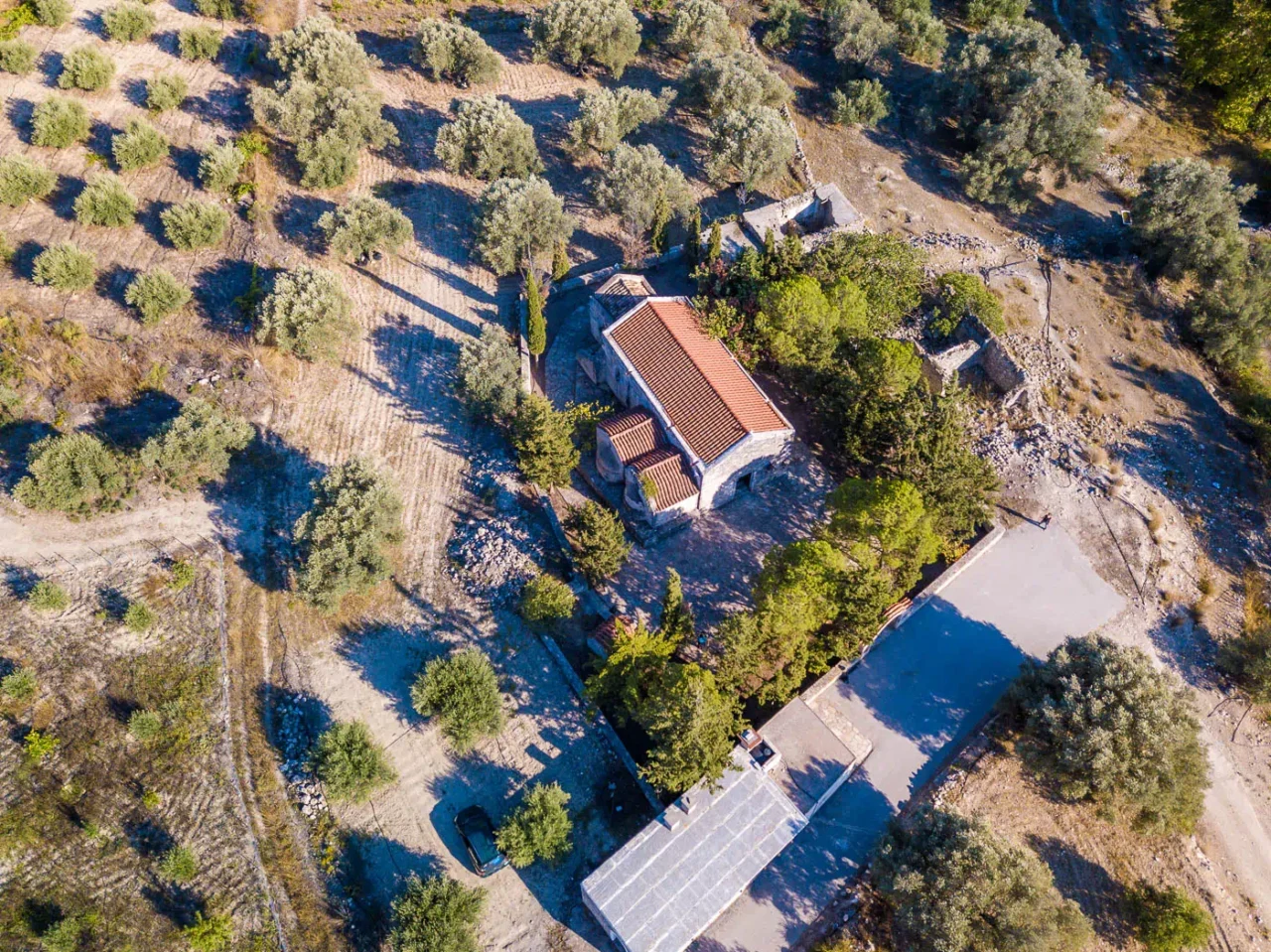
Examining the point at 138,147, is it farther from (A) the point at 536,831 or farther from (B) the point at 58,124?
(A) the point at 536,831

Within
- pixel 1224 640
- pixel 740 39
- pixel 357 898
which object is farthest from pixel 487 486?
pixel 740 39

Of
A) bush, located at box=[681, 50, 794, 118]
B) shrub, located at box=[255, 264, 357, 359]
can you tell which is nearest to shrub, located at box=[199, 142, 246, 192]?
shrub, located at box=[255, 264, 357, 359]

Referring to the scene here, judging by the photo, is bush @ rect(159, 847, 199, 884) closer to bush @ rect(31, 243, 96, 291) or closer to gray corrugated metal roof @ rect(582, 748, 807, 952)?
gray corrugated metal roof @ rect(582, 748, 807, 952)

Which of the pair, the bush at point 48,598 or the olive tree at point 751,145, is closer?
the bush at point 48,598

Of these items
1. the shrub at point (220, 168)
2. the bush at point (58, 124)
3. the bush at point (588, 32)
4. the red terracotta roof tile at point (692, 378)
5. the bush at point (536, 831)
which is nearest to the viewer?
the bush at point (536, 831)

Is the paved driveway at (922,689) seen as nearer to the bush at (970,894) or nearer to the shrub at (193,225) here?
the bush at (970,894)

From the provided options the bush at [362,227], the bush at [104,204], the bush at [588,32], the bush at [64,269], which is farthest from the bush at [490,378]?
the bush at [588,32]
